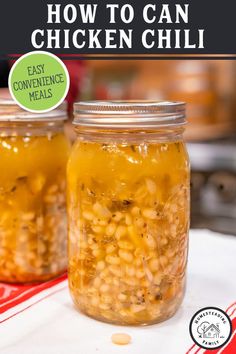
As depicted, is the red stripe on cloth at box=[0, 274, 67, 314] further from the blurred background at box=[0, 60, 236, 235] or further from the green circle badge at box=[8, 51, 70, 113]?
the blurred background at box=[0, 60, 236, 235]

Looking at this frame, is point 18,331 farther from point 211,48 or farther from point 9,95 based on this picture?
point 211,48

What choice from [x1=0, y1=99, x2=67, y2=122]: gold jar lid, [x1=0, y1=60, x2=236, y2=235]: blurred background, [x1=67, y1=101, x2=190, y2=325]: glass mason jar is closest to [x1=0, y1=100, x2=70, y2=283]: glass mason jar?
[x1=0, y1=99, x2=67, y2=122]: gold jar lid

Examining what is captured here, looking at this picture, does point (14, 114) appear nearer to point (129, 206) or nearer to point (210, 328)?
point (129, 206)

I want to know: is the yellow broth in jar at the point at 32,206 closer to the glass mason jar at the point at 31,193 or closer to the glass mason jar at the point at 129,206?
the glass mason jar at the point at 31,193

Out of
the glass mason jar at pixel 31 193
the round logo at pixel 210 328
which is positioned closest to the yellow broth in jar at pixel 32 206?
the glass mason jar at pixel 31 193

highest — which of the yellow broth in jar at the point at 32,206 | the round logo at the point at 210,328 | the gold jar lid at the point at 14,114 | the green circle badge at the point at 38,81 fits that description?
the green circle badge at the point at 38,81

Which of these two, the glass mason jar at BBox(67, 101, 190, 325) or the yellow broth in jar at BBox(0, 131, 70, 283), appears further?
the yellow broth in jar at BBox(0, 131, 70, 283)

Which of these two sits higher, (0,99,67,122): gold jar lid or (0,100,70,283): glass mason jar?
(0,99,67,122): gold jar lid
